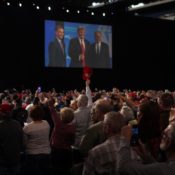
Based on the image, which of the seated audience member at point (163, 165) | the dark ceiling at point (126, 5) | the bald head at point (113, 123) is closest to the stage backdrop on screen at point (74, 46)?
the dark ceiling at point (126, 5)

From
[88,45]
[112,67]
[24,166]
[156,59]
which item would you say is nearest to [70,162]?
[24,166]

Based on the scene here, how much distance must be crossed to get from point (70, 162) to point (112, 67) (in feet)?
47.4

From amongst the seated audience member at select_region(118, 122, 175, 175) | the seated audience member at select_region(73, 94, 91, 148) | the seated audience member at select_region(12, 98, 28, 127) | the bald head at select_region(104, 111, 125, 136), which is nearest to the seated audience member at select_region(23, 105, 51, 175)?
the seated audience member at select_region(73, 94, 91, 148)

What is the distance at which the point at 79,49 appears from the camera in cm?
1702

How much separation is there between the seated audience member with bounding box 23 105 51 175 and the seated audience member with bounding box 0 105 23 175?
10 cm

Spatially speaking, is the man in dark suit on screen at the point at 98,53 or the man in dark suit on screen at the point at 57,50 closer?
the man in dark suit on screen at the point at 57,50

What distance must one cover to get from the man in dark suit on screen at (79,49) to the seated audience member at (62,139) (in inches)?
490

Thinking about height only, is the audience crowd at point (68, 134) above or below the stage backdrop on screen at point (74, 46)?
below

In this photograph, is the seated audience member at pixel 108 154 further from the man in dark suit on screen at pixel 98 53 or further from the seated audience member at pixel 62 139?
the man in dark suit on screen at pixel 98 53

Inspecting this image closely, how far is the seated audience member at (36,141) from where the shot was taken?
4.34 meters

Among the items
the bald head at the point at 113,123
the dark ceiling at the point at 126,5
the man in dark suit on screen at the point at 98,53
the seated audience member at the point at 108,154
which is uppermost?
the dark ceiling at the point at 126,5

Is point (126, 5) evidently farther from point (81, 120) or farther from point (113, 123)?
point (113, 123)

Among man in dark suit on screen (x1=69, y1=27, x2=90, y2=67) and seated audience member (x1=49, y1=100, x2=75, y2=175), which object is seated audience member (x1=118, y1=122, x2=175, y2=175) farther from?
man in dark suit on screen (x1=69, y1=27, x2=90, y2=67)

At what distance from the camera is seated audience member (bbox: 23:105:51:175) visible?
4.34 meters
